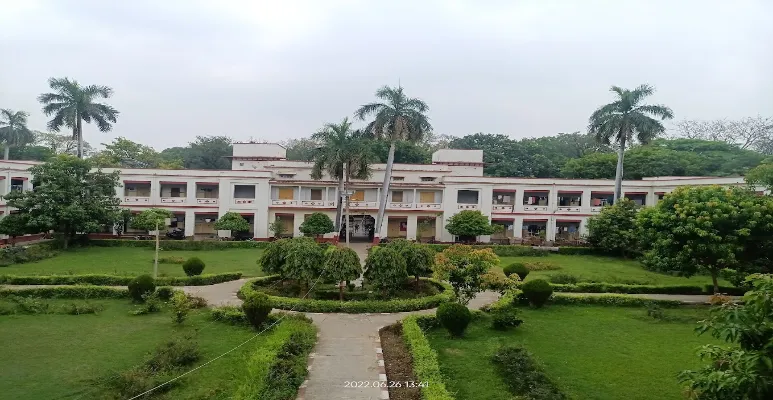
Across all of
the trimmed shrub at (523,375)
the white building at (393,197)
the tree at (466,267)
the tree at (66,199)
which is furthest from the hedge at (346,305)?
the white building at (393,197)

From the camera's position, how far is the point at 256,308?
12.6m

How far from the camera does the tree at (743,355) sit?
14.9 feet

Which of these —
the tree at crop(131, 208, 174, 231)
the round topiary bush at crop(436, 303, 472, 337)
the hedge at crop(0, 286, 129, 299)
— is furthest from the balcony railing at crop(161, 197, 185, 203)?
the round topiary bush at crop(436, 303, 472, 337)

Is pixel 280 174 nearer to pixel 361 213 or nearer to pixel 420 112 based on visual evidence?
pixel 361 213

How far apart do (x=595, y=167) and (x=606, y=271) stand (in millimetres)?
20147

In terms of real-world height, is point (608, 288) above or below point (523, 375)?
above

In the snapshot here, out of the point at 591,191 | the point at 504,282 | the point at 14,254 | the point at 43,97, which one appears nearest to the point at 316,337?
the point at 504,282

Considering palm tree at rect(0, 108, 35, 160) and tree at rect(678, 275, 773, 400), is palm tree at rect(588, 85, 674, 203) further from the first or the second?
palm tree at rect(0, 108, 35, 160)

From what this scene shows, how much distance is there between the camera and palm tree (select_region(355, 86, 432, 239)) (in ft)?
102

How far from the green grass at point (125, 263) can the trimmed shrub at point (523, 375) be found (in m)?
13.5

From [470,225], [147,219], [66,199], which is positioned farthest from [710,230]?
[66,199]

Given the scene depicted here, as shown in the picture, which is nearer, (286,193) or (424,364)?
(424,364)

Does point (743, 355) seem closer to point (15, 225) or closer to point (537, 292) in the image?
point (537, 292)

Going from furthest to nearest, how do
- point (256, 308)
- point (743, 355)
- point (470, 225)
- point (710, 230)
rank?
point (470, 225) < point (710, 230) < point (256, 308) < point (743, 355)
